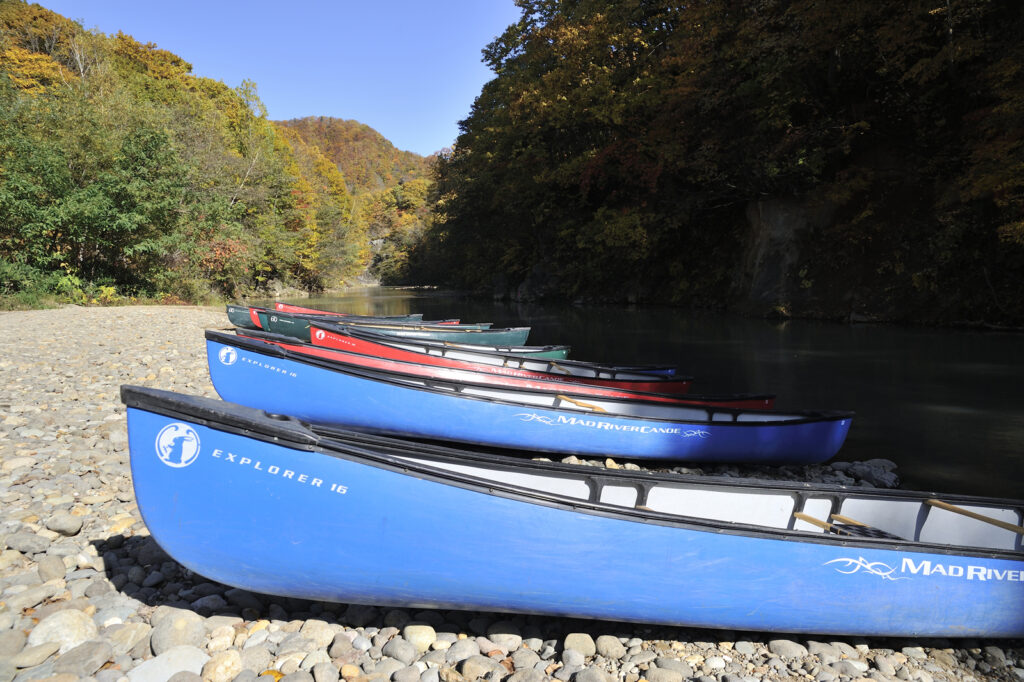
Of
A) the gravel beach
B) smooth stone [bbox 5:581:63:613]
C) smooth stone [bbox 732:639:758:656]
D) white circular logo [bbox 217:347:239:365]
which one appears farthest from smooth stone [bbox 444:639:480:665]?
white circular logo [bbox 217:347:239:365]

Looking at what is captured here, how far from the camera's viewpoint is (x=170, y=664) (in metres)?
2.24

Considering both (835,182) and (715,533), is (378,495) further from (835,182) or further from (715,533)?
(835,182)

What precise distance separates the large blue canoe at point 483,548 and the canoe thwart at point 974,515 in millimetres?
392

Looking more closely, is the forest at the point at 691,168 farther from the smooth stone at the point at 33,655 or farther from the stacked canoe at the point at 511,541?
the smooth stone at the point at 33,655

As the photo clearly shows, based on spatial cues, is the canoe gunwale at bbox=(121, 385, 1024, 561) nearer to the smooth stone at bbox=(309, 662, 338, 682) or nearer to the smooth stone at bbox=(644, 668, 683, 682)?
the smooth stone at bbox=(644, 668, 683, 682)

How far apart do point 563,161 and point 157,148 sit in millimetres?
16622

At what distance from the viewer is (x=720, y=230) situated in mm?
22203

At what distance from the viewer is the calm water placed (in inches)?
230

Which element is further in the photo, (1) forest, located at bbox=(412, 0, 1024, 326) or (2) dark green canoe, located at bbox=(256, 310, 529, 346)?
(1) forest, located at bbox=(412, 0, 1024, 326)

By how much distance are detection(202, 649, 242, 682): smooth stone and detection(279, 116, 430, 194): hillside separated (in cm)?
9697

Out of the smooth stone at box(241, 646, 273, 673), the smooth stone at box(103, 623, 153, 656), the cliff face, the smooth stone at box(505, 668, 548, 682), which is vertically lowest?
the smooth stone at box(505, 668, 548, 682)

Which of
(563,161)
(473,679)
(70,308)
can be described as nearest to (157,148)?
(70,308)

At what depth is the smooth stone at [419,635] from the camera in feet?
8.37

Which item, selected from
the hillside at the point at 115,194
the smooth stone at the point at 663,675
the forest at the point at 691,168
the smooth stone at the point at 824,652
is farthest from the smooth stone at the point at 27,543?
the forest at the point at 691,168
